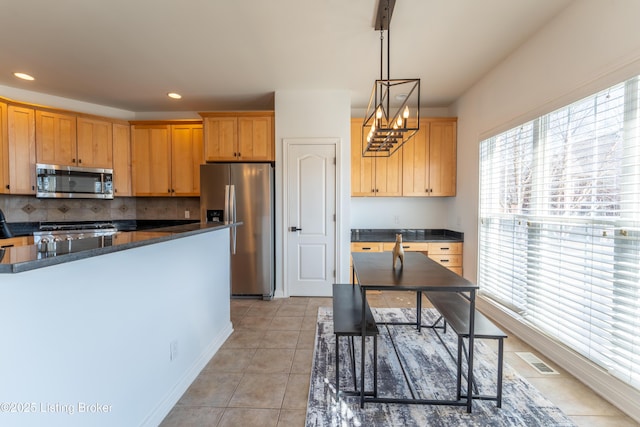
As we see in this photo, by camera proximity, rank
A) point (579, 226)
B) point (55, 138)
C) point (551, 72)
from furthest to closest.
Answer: point (55, 138) < point (551, 72) < point (579, 226)

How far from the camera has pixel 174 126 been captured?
13.6 ft

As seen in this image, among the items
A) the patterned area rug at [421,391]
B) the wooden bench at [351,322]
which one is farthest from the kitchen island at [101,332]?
the wooden bench at [351,322]

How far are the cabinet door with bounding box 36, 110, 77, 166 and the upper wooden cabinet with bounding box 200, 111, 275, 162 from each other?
1.75 metres

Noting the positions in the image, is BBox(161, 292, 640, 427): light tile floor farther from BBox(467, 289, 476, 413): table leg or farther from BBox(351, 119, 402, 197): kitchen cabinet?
BBox(351, 119, 402, 197): kitchen cabinet

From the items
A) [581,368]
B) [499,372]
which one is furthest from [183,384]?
[581,368]

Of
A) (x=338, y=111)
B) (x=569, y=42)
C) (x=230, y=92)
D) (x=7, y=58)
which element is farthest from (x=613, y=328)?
(x=7, y=58)

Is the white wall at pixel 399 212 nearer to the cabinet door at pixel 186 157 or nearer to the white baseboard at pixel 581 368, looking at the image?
the white baseboard at pixel 581 368

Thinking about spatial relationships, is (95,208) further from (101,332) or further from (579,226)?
(579,226)

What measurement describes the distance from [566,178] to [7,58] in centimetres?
528

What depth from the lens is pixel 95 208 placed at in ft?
13.6

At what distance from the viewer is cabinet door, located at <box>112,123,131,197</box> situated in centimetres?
405

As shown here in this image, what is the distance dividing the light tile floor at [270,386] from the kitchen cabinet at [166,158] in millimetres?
2447

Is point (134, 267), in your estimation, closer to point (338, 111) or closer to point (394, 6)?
point (394, 6)

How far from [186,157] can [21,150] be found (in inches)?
71.6
